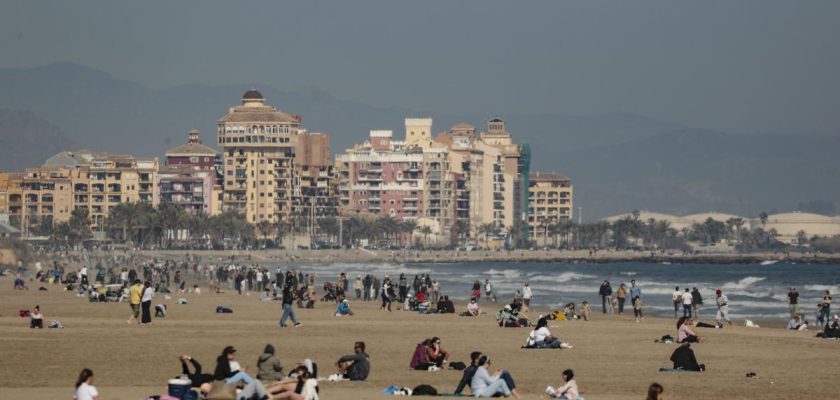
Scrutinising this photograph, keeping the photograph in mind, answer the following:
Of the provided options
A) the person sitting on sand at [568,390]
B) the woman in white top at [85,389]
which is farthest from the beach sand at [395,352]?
the woman in white top at [85,389]

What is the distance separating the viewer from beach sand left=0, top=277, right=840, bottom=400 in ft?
81.5

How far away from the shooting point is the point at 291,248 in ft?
644

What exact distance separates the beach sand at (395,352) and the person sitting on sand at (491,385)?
2.14ft

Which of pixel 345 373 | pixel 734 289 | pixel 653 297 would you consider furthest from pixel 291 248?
pixel 345 373

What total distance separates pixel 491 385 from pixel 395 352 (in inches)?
343

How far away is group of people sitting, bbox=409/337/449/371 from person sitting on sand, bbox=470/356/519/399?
12.7 feet

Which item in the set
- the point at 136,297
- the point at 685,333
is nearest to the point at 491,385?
the point at 685,333

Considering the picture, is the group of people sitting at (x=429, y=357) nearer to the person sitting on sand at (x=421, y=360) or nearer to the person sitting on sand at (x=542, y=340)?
the person sitting on sand at (x=421, y=360)

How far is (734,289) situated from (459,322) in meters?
51.0

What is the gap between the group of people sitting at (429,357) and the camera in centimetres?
2772

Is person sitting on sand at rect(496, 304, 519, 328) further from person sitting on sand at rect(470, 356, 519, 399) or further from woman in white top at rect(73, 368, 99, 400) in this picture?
woman in white top at rect(73, 368, 99, 400)

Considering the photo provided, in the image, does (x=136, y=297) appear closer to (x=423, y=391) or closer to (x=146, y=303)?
(x=146, y=303)

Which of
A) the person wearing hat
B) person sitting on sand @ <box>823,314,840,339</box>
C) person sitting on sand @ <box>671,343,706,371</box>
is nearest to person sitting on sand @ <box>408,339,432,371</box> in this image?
person sitting on sand @ <box>671,343,706,371</box>

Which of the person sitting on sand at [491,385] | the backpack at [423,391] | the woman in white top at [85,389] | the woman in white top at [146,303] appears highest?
the woman in white top at [146,303]
